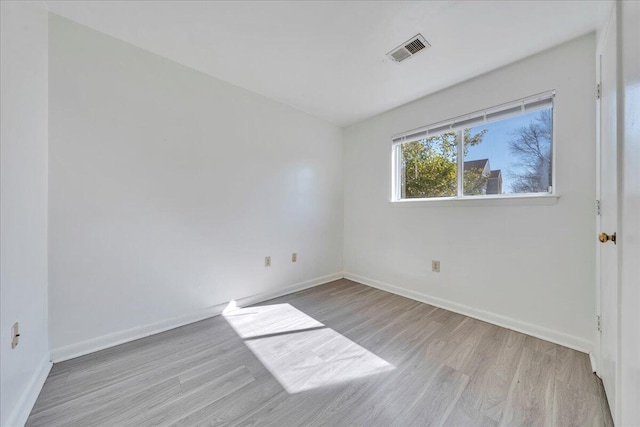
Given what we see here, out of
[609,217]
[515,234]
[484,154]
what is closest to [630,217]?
[609,217]

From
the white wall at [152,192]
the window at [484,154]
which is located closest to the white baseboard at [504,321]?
the window at [484,154]

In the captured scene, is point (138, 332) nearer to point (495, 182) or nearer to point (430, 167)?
point (430, 167)

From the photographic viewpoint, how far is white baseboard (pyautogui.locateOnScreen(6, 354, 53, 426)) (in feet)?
3.42

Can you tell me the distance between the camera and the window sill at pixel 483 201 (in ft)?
5.91

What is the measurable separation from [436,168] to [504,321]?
5.12 ft

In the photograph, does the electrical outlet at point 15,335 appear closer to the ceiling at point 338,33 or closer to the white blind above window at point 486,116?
the ceiling at point 338,33

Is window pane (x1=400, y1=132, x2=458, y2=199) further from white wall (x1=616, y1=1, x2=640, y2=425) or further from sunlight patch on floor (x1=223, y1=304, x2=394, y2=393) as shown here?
sunlight patch on floor (x1=223, y1=304, x2=394, y2=393)

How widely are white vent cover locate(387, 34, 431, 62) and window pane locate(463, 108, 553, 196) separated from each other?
3.17ft

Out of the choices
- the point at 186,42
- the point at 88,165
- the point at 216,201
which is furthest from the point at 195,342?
the point at 186,42

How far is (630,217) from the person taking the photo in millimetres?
861

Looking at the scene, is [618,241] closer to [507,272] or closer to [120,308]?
[507,272]

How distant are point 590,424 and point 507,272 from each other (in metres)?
1.07

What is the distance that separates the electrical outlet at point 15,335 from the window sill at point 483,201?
2989 mm

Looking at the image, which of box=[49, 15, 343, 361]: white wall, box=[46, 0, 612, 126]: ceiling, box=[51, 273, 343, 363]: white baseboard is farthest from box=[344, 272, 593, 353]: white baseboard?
box=[46, 0, 612, 126]: ceiling
